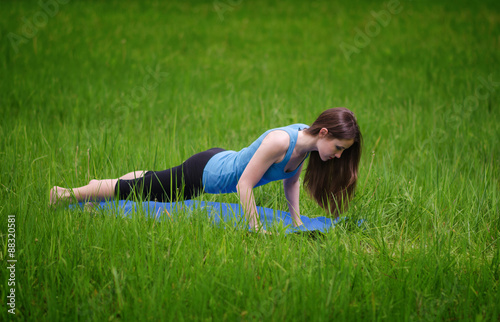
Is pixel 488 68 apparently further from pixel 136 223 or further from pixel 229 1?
pixel 229 1

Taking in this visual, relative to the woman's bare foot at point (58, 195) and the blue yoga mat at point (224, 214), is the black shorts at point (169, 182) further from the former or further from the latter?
the woman's bare foot at point (58, 195)

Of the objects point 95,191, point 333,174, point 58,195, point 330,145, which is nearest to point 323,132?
point 330,145

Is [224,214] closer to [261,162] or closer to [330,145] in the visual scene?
[261,162]

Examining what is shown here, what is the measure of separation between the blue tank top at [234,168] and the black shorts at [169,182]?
0.07 meters

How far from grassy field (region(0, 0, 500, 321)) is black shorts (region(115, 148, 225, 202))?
1.03 feet

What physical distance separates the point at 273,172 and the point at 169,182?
758mm

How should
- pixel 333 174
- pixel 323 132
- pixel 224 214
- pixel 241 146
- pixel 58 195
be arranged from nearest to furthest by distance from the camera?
pixel 323 132 < pixel 58 195 < pixel 333 174 < pixel 224 214 < pixel 241 146

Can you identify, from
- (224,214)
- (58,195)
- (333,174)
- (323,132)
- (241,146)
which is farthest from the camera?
(241,146)

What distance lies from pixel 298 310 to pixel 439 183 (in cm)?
192

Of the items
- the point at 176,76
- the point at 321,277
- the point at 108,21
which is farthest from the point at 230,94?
the point at 108,21

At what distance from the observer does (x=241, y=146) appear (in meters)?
4.07

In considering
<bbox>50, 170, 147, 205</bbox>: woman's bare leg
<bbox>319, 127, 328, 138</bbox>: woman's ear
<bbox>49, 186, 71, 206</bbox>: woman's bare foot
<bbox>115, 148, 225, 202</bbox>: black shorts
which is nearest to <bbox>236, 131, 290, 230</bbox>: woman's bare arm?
<bbox>319, 127, 328, 138</bbox>: woman's ear

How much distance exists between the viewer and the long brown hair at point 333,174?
262 cm

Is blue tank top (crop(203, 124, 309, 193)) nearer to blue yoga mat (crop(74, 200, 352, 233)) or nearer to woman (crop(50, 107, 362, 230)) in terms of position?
woman (crop(50, 107, 362, 230))
